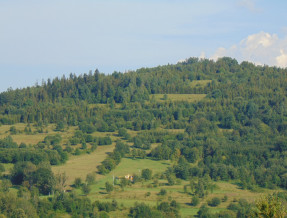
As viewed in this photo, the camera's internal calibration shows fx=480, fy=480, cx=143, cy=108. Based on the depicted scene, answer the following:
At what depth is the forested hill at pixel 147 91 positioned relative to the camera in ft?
467

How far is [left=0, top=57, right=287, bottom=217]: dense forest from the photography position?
3233 inches

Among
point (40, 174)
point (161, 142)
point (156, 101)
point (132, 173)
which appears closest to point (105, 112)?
point (156, 101)

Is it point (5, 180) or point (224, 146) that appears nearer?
point (5, 180)

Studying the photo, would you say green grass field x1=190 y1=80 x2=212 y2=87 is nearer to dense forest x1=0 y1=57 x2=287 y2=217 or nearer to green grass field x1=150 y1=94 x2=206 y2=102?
dense forest x1=0 y1=57 x2=287 y2=217

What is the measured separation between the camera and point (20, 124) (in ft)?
450

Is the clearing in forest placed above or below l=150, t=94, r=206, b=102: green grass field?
below

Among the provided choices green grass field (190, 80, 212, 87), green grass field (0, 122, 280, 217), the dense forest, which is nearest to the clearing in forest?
green grass field (0, 122, 280, 217)

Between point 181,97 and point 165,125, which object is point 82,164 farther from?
point 181,97

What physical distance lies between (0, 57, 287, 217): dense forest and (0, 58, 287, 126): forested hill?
14.3 inches

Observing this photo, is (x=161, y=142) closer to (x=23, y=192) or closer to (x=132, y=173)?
(x=132, y=173)

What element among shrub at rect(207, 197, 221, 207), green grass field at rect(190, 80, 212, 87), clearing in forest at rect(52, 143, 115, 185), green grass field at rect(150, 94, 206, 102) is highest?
green grass field at rect(190, 80, 212, 87)

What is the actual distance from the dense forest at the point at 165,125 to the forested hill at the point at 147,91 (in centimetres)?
36

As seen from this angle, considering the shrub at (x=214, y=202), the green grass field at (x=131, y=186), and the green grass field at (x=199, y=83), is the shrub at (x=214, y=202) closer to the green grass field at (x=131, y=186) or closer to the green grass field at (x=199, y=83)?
the green grass field at (x=131, y=186)

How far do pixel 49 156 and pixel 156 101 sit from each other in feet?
201
